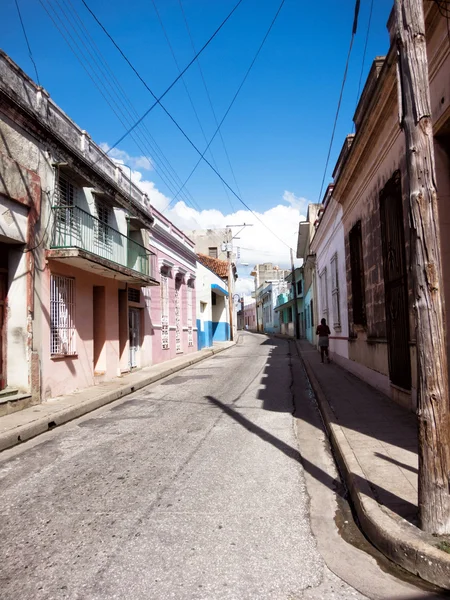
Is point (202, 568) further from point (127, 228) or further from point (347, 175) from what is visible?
point (127, 228)

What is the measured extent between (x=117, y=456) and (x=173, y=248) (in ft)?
54.0

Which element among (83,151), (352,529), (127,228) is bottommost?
(352,529)

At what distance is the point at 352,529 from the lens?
12.1 ft

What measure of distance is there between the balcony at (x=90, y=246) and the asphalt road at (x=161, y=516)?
410 centimetres

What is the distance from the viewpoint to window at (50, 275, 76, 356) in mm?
10500

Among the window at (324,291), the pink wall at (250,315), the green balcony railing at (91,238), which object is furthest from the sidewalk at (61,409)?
the pink wall at (250,315)

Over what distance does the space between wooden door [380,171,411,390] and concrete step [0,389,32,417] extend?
678 cm

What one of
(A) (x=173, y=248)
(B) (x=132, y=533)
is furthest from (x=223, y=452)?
(A) (x=173, y=248)

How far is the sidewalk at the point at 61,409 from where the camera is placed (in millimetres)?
7013

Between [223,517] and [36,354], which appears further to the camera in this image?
[36,354]

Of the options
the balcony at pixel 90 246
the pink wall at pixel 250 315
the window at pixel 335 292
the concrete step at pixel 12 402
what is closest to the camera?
the concrete step at pixel 12 402

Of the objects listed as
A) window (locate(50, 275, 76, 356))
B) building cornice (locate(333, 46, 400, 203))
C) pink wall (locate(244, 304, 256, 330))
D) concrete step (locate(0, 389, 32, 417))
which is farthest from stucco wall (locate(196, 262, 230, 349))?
pink wall (locate(244, 304, 256, 330))

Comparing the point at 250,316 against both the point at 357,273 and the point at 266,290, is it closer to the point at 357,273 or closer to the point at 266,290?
the point at 266,290

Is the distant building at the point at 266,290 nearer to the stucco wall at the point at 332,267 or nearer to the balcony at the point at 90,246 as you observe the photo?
the stucco wall at the point at 332,267
